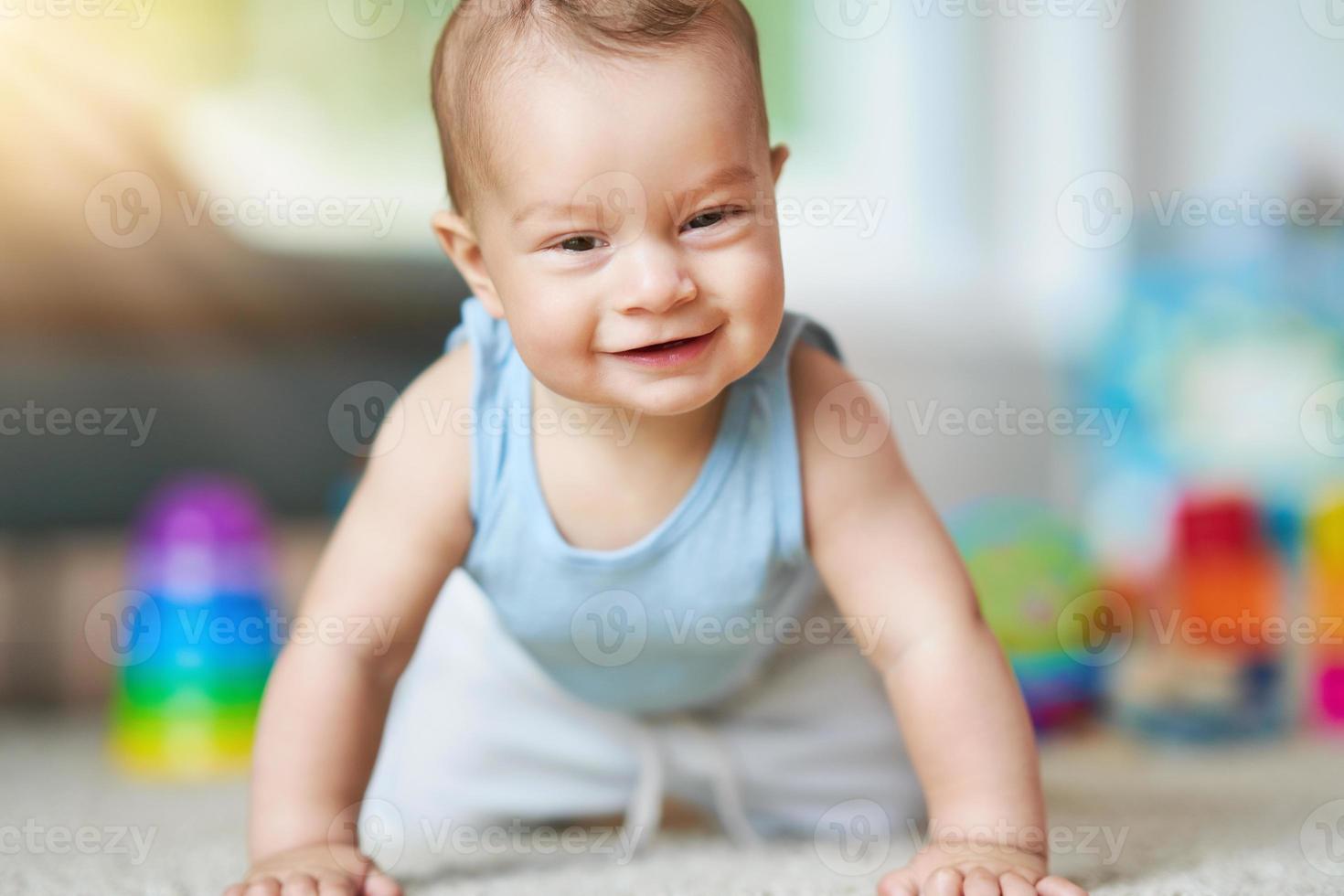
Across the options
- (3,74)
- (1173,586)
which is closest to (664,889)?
(1173,586)

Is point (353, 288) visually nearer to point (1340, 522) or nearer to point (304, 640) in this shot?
point (304, 640)

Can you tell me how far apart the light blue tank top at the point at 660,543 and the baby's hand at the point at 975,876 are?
0.64ft

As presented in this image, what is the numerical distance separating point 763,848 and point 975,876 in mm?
266

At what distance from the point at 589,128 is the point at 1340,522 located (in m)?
1.09

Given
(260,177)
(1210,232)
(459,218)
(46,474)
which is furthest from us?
(1210,232)

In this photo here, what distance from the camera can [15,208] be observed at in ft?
5.45

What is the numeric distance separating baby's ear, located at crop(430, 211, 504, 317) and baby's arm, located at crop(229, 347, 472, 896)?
0.06 meters
